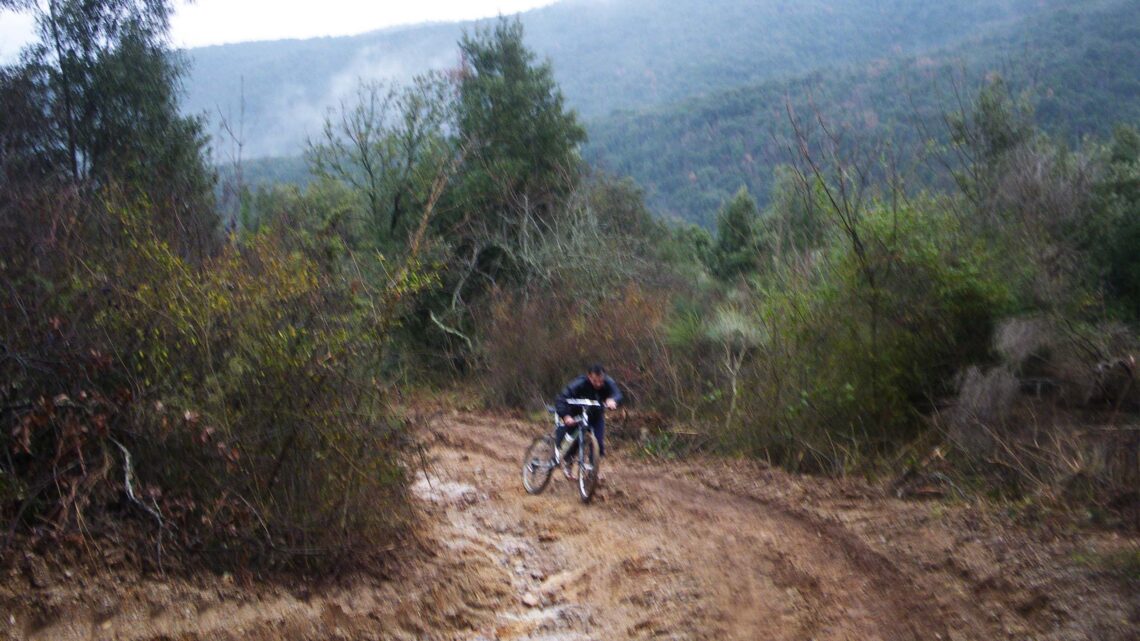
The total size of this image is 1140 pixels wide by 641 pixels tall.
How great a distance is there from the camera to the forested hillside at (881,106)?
19672 mm

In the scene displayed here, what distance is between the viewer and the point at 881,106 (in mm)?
40750

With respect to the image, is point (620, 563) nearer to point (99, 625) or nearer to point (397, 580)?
point (397, 580)

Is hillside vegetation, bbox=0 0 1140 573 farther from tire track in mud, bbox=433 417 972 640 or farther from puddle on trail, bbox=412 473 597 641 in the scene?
tire track in mud, bbox=433 417 972 640

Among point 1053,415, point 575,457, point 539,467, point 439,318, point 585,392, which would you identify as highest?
point 585,392

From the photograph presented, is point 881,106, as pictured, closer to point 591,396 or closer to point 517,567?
A: point 591,396

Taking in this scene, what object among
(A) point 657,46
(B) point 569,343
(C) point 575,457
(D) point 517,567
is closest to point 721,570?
(D) point 517,567

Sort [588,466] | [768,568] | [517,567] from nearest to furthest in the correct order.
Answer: [768,568] → [517,567] → [588,466]

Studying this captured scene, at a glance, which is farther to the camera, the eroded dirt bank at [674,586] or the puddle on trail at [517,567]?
the puddle on trail at [517,567]

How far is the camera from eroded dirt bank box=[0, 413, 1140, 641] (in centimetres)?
595

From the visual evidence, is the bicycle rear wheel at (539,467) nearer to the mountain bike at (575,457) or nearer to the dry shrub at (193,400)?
the mountain bike at (575,457)

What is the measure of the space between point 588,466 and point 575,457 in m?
0.66

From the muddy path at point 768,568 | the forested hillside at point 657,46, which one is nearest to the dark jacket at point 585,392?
the muddy path at point 768,568

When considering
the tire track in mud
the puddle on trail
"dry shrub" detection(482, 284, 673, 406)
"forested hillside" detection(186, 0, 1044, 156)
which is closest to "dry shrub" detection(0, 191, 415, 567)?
the puddle on trail

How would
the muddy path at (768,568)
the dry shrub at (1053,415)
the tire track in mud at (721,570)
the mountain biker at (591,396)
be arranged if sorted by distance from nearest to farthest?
the muddy path at (768,568)
the tire track in mud at (721,570)
the dry shrub at (1053,415)
the mountain biker at (591,396)
